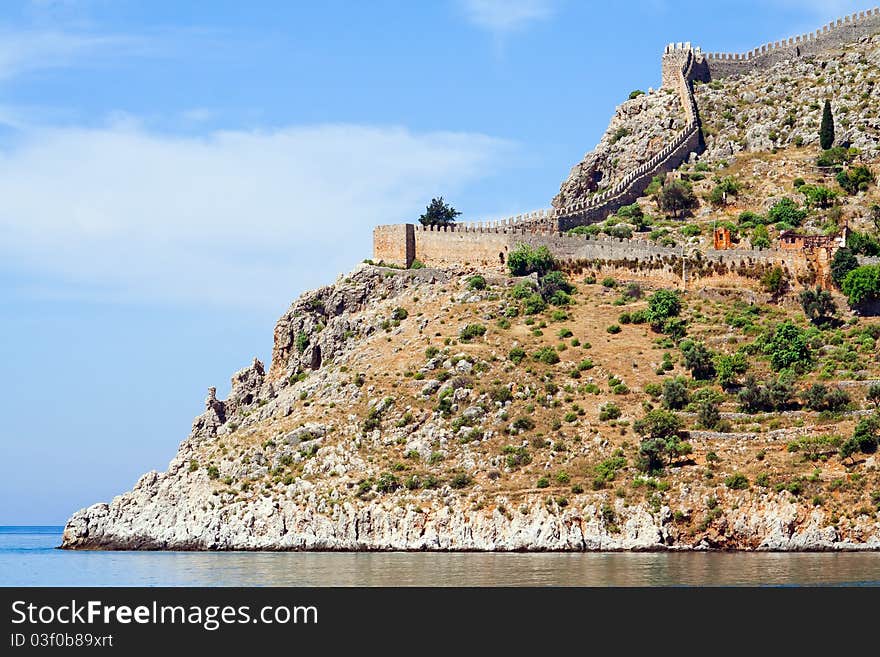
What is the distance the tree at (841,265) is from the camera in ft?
298

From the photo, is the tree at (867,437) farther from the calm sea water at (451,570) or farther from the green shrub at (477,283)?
the green shrub at (477,283)

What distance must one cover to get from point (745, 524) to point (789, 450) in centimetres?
516

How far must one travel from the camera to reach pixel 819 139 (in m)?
110

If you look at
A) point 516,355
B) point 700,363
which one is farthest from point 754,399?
point 516,355

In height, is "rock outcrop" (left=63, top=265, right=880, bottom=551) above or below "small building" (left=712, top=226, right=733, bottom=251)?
below

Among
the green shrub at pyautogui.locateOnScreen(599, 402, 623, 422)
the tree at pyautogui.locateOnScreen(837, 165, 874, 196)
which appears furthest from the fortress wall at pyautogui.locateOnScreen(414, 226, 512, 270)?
the tree at pyautogui.locateOnScreen(837, 165, 874, 196)

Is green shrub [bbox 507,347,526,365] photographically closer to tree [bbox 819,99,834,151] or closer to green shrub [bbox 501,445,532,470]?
green shrub [bbox 501,445,532,470]

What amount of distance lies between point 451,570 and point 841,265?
37591 mm

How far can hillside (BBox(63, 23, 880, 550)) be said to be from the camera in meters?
73.3

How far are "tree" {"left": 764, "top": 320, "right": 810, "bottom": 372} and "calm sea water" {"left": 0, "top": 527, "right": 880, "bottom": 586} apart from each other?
53.6 feet

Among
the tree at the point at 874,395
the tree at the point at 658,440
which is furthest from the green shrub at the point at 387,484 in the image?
the tree at the point at 874,395

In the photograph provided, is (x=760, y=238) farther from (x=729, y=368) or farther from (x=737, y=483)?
(x=737, y=483)

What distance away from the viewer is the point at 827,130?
108750 millimetres
